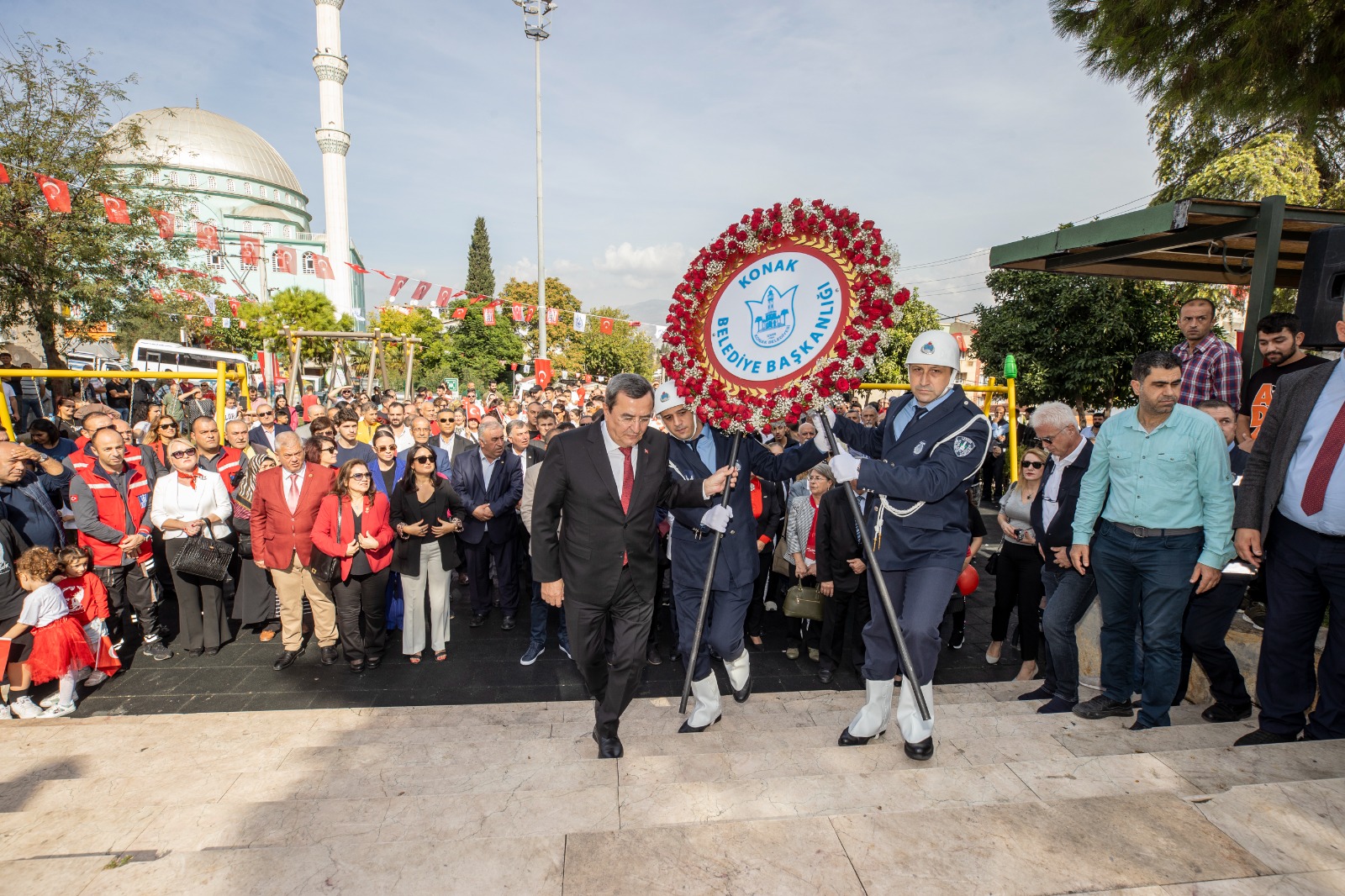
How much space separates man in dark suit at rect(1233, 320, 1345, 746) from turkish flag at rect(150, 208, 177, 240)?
1895cm

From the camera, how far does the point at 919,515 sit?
3.75 meters

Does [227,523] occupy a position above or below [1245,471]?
below

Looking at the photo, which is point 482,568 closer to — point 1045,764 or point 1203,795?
point 1045,764

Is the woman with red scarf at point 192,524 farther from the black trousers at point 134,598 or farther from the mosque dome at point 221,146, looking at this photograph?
the mosque dome at point 221,146

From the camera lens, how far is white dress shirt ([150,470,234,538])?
6.37m

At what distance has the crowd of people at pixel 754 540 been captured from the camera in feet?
12.0

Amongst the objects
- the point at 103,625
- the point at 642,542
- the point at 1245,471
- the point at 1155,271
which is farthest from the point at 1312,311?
the point at 103,625

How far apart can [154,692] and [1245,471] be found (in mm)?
7559

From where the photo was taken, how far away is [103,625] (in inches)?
234

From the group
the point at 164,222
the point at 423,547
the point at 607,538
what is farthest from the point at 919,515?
the point at 164,222

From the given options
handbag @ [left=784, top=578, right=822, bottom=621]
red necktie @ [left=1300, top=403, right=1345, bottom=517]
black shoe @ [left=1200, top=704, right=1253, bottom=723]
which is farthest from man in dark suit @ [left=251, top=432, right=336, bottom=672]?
red necktie @ [left=1300, top=403, right=1345, bottom=517]

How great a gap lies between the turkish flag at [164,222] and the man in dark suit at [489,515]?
13.0m

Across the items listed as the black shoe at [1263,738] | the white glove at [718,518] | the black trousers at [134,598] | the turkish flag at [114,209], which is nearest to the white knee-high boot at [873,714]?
the white glove at [718,518]

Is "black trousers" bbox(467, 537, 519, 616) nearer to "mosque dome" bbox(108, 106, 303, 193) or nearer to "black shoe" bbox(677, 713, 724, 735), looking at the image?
"black shoe" bbox(677, 713, 724, 735)
